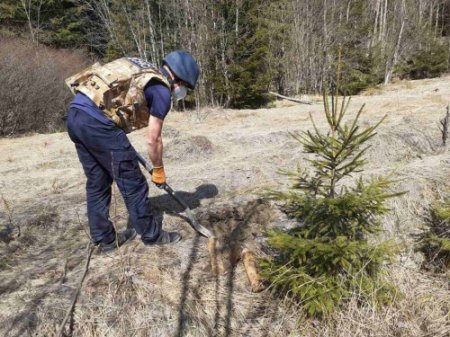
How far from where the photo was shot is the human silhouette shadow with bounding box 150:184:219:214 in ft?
13.1

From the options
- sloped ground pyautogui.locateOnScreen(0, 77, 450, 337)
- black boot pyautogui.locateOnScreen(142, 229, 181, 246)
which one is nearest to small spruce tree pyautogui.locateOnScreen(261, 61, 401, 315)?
sloped ground pyautogui.locateOnScreen(0, 77, 450, 337)

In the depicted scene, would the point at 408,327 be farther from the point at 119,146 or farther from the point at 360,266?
the point at 119,146

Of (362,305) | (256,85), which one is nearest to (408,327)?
(362,305)

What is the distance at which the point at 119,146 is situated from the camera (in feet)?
9.12

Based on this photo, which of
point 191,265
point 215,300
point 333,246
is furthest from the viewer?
point 191,265

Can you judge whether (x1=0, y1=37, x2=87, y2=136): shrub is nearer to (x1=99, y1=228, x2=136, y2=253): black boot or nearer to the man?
(x1=99, y1=228, x2=136, y2=253): black boot

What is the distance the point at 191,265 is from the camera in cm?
288

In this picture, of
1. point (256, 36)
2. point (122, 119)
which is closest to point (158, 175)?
point (122, 119)

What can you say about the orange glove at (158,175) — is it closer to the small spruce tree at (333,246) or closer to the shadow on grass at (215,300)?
the shadow on grass at (215,300)

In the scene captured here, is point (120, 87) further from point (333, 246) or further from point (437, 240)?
point (437, 240)

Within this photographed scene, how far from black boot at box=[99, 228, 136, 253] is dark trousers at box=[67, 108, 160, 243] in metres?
0.04

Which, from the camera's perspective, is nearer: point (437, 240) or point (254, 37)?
point (437, 240)

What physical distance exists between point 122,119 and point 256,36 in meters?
13.7

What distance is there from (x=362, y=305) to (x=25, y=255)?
104 inches
